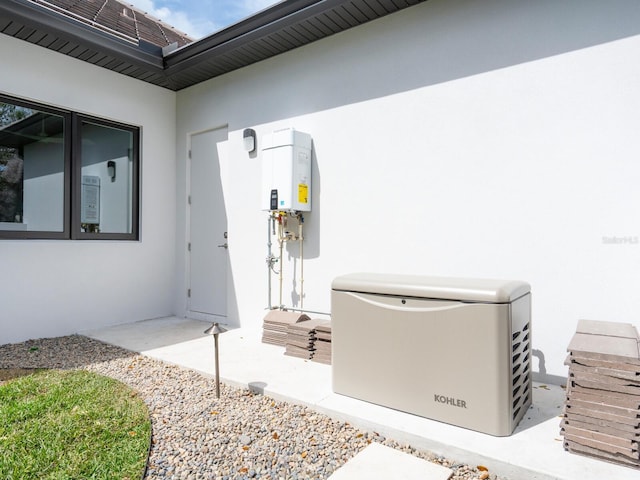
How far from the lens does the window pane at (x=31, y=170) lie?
416 cm

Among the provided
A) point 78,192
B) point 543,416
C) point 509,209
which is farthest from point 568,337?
point 78,192

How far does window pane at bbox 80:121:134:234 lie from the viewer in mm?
4754

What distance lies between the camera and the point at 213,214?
16.9ft

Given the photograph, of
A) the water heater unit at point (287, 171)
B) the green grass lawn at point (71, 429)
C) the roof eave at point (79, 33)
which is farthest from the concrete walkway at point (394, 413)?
the roof eave at point (79, 33)

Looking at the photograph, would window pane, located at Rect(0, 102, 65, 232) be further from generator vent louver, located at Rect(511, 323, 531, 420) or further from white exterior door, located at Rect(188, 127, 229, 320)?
generator vent louver, located at Rect(511, 323, 531, 420)

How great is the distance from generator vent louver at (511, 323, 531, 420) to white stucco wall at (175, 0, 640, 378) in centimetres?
55

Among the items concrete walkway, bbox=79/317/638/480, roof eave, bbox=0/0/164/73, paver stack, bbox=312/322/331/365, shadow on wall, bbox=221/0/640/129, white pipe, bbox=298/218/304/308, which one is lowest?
concrete walkway, bbox=79/317/638/480

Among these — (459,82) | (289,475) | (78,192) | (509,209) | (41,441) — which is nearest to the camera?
(289,475)

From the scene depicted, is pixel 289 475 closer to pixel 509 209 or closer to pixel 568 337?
pixel 568 337

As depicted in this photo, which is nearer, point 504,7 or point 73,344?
point 504,7

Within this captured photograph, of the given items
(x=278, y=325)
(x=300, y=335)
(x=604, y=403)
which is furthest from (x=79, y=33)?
(x=604, y=403)

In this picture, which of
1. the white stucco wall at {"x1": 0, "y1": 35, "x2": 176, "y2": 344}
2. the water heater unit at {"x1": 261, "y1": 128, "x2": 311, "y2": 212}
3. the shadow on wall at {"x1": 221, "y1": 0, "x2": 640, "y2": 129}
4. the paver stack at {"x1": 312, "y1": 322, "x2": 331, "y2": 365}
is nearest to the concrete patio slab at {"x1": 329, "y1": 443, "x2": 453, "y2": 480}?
the paver stack at {"x1": 312, "y1": 322, "x2": 331, "y2": 365}

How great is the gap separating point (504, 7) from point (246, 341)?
366 centimetres

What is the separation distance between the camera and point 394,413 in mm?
2393
